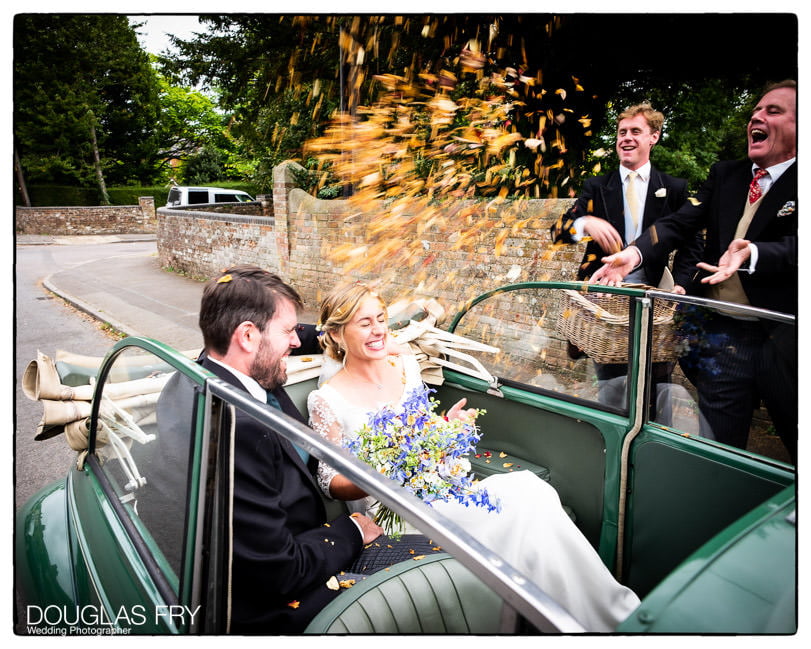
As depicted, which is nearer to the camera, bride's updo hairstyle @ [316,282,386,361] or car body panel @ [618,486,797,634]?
car body panel @ [618,486,797,634]

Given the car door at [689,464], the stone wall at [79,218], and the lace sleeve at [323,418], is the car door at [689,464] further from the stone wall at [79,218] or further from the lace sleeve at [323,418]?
the stone wall at [79,218]

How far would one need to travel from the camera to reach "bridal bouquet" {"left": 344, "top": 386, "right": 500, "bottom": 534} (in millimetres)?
1707

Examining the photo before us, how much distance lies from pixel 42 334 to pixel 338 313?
4.92 metres

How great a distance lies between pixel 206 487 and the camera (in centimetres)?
121

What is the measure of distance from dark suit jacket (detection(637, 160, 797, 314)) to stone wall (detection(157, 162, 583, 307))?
225 centimetres

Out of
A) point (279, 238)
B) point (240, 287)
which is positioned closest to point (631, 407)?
point (240, 287)

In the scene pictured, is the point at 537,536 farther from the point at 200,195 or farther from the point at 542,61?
the point at 200,195

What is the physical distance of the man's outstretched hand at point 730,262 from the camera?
2.41 m

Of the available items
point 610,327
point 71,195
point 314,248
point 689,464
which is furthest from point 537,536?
point 314,248

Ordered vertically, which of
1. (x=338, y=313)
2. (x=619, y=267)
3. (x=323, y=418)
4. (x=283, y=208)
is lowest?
(x=323, y=418)

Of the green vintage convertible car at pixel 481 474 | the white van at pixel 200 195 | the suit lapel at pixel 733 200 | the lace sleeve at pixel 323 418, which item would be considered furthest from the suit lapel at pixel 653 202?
the white van at pixel 200 195

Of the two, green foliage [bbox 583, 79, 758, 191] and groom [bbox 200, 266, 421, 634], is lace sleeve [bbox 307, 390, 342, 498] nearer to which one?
groom [bbox 200, 266, 421, 634]

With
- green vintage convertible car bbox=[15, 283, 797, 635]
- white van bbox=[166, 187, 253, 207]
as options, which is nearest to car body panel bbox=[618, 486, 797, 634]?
green vintage convertible car bbox=[15, 283, 797, 635]

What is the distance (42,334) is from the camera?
560 cm
